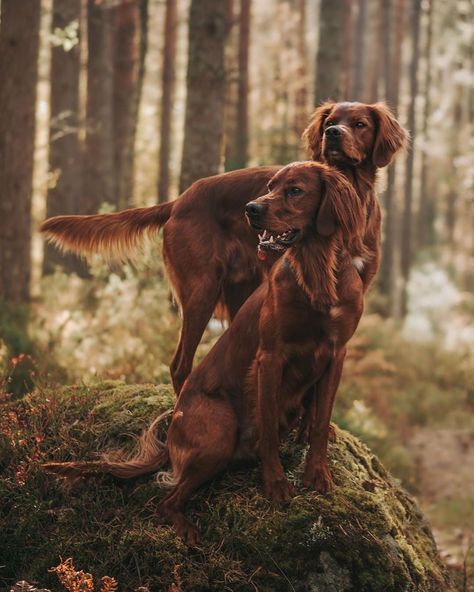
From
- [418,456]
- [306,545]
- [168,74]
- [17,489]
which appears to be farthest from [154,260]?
[168,74]

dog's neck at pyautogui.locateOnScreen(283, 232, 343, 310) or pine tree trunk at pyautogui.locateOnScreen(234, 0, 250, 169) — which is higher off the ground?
pine tree trunk at pyautogui.locateOnScreen(234, 0, 250, 169)

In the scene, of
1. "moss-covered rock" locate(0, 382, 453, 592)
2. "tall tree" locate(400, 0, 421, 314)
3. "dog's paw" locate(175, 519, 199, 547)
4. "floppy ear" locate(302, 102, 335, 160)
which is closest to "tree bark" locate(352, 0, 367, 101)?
"tall tree" locate(400, 0, 421, 314)

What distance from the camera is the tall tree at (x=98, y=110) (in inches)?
528

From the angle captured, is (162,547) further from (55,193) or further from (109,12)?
(109,12)

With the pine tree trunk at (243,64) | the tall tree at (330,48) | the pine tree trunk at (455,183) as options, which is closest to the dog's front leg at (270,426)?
the tall tree at (330,48)

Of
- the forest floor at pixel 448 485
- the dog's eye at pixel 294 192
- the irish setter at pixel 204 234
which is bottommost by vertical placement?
the forest floor at pixel 448 485

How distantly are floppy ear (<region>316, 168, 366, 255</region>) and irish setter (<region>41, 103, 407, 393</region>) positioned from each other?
28.2 inches

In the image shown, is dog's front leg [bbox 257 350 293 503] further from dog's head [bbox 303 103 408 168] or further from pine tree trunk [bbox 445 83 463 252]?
pine tree trunk [bbox 445 83 463 252]

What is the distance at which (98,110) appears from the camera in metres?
13.6

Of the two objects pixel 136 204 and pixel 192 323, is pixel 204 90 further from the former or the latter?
pixel 136 204

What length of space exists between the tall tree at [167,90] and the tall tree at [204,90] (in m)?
10.7

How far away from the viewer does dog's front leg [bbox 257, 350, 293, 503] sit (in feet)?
12.9

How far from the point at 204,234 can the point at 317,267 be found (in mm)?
1347

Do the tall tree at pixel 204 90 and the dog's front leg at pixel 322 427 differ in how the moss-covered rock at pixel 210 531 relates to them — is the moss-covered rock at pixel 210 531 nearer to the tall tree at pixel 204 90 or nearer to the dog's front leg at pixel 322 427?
the dog's front leg at pixel 322 427
